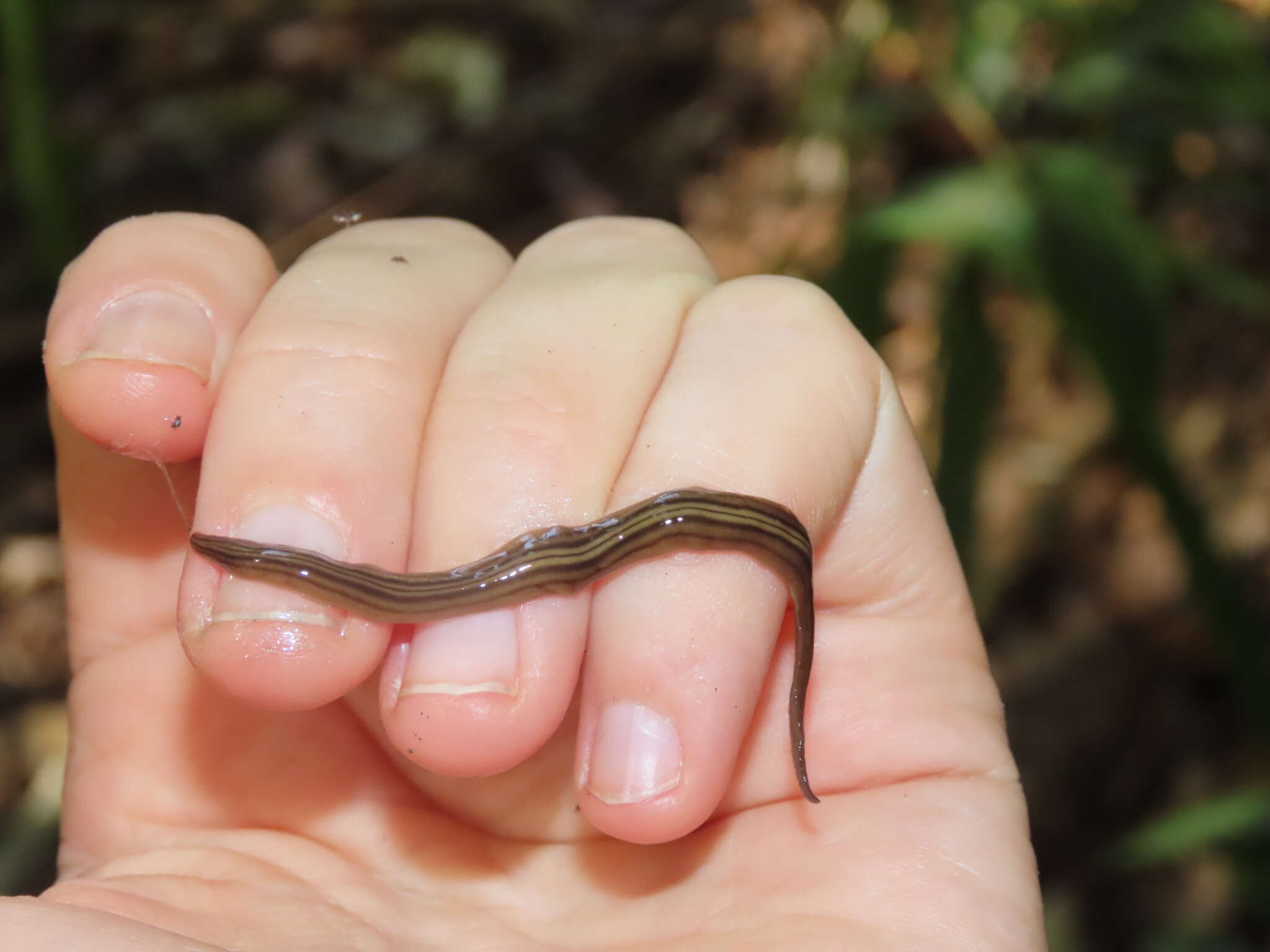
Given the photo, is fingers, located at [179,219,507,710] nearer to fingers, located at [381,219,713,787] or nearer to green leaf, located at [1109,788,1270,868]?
fingers, located at [381,219,713,787]

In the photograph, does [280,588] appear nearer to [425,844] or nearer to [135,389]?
[135,389]

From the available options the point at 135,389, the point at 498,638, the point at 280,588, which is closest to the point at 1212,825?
the point at 498,638

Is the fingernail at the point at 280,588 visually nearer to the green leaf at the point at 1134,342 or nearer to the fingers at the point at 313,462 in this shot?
the fingers at the point at 313,462

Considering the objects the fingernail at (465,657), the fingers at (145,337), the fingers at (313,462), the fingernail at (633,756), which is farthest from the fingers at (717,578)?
the fingers at (145,337)

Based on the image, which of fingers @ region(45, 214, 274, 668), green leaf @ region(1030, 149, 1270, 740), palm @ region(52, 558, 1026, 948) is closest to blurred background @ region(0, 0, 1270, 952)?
green leaf @ region(1030, 149, 1270, 740)

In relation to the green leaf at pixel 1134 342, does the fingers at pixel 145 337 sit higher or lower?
higher
